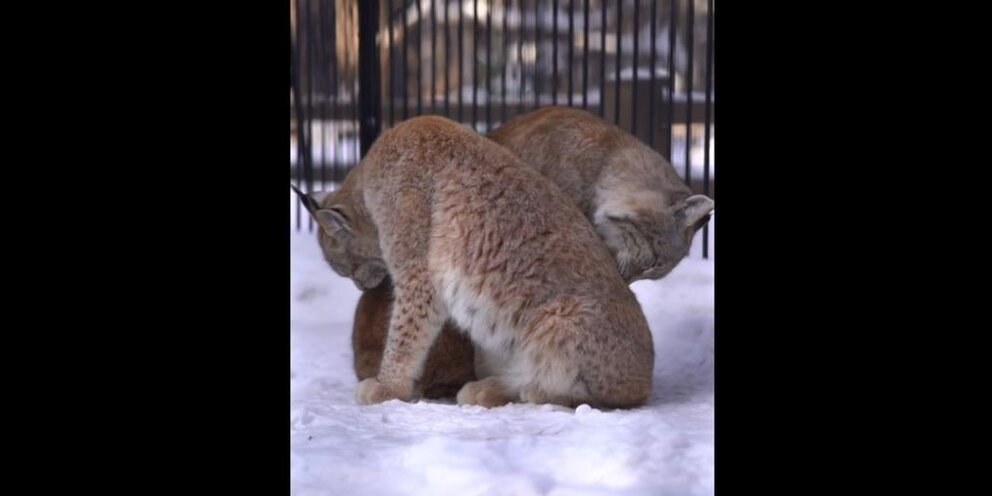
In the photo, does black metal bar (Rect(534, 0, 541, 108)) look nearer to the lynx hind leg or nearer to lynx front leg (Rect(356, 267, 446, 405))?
lynx front leg (Rect(356, 267, 446, 405))

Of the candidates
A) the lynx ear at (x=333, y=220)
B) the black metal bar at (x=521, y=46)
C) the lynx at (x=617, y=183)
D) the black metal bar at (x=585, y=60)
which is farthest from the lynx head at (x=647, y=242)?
the lynx ear at (x=333, y=220)

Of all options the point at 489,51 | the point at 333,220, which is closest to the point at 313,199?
the point at 333,220

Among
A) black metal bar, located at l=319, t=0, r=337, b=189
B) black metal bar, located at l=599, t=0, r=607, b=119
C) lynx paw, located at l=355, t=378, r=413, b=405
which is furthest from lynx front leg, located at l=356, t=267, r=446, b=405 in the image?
black metal bar, located at l=599, t=0, r=607, b=119

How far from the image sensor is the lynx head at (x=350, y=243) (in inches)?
194

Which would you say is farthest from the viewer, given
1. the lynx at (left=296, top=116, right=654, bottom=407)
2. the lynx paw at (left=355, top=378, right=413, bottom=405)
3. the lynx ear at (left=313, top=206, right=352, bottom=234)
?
the lynx ear at (left=313, top=206, right=352, bottom=234)

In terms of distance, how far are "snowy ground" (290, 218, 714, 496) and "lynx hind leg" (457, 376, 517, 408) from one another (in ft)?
0.27

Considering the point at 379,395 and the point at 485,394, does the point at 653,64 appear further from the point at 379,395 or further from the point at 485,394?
the point at 379,395

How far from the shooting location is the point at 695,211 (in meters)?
4.77

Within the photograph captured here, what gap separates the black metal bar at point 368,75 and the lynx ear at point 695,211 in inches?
49.6

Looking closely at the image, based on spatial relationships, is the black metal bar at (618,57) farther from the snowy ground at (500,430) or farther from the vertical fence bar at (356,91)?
the vertical fence bar at (356,91)

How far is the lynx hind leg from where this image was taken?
177 inches

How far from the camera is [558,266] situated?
4.53 m
